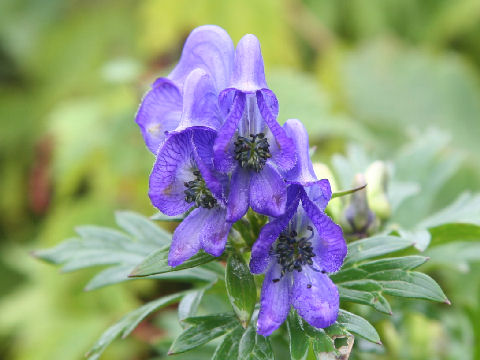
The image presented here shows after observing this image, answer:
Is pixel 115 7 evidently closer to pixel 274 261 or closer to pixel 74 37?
pixel 74 37

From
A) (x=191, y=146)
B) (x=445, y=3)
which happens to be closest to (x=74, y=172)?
(x=191, y=146)

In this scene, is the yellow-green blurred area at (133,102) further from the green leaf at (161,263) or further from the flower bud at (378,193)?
the green leaf at (161,263)

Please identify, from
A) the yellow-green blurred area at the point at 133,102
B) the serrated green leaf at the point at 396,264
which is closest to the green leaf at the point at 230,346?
the serrated green leaf at the point at 396,264

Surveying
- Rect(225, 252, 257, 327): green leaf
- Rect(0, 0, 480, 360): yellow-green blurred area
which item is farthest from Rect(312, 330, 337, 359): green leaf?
Rect(0, 0, 480, 360): yellow-green blurred area

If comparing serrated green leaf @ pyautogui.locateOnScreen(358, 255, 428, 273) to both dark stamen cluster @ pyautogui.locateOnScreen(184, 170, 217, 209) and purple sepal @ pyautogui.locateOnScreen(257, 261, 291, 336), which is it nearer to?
purple sepal @ pyautogui.locateOnScreen(257, 261, 291, 336)

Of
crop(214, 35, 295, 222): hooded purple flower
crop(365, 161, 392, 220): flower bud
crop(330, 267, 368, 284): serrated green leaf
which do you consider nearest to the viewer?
crop(214, 35, 295, 222): hooded purple flower

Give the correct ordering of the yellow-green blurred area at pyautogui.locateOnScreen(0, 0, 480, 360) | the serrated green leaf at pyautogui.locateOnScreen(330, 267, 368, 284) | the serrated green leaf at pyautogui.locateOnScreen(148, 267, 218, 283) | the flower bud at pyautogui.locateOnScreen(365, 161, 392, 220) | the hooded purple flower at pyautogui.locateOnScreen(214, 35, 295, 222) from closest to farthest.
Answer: the hooded purple flower at pyautogui.locateOnScreen(214, 35, 295, 222) < the serrated green leaf at pyautogui.locateOnScreen(330, 267, 368, 284) < the serrated green leaf at pyautogui.locateOnScreen(148, 267, 218, 283) < the flower bud at pyautogui.locateOnScreen(365, 161, 392, 220) < the yellow-green blurred area at pyautogui.locateOnScreen(0, 0, 480, 360)
